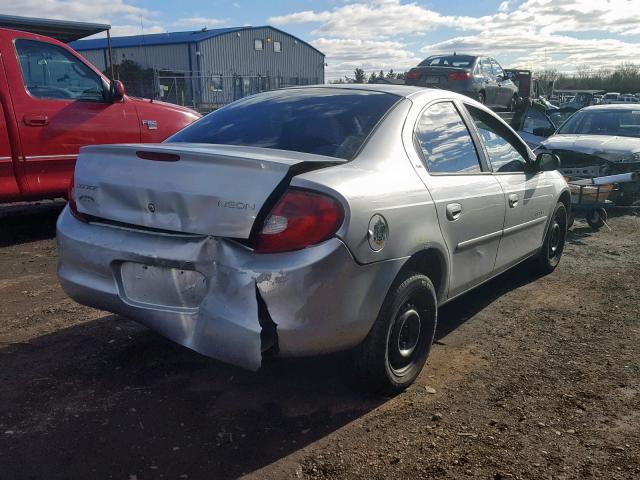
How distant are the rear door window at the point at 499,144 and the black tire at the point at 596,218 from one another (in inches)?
135

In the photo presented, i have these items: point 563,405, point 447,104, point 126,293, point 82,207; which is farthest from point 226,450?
point 447,104

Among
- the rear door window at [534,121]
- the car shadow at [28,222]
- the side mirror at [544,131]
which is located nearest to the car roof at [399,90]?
the car shadow at [28,222]

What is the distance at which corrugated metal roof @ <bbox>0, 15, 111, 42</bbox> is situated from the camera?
279 inches

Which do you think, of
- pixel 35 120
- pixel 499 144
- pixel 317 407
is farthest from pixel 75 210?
pixel 35 120

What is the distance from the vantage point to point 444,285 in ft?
11.8

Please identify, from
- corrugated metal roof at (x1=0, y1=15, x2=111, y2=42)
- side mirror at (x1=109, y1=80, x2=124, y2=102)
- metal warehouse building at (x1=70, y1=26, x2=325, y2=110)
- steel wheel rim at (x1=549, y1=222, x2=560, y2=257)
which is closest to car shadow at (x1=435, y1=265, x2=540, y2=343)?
steel wheel rim at (x1=549, y1=222, x2=560, y2=257)

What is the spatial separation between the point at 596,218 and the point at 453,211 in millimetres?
5152

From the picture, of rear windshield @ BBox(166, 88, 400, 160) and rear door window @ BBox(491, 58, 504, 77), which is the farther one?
rear door window @ BBox(491, 58, 504, 77)

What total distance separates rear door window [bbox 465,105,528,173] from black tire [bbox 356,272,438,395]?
144 centimetres

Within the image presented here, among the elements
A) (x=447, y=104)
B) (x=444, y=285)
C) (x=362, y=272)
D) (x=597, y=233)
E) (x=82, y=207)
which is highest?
(x=447, y=104)

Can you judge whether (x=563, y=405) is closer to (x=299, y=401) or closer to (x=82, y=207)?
(x=299, y=401)

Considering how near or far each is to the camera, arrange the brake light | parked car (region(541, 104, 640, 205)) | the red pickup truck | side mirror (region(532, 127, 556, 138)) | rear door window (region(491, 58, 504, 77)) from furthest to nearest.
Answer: rear door window (region(491, 58, 504, 77)), side mirror (region(532, 127, 556, 138)), parked car (region(541, 104, 640, 205)), the red pickup truck, the brake light

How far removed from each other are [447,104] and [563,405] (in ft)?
6.62

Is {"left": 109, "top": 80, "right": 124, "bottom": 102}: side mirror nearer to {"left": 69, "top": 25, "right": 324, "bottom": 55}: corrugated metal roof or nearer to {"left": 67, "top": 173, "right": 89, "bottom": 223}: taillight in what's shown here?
{"left": 67, "top": 173, "right": 89, "bottom": 223}: taillight
